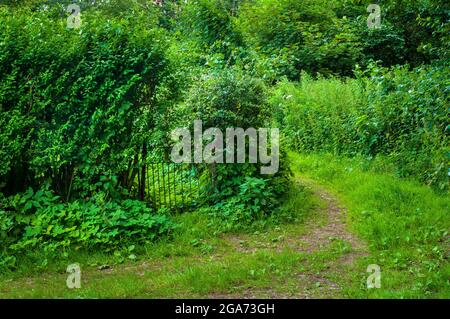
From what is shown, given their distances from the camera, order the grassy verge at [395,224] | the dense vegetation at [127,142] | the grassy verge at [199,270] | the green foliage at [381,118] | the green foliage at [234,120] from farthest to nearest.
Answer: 1. the green foliage at [381,118]
2. the green foliage at [234,120]
3. the dense vegetation at [127,142]
4. the grassy verge at [199,270]
5. the grassy verge at [395,224]

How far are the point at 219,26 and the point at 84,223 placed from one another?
951cm

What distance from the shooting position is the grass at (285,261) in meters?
5.44

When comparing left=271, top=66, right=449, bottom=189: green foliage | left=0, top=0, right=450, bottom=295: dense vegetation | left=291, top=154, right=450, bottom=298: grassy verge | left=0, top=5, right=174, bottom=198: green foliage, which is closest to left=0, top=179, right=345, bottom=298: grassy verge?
left=0, top=0, right=450, bottom=295: dense vegetation

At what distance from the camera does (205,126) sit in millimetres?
8109

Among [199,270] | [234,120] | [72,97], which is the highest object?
[72,97]

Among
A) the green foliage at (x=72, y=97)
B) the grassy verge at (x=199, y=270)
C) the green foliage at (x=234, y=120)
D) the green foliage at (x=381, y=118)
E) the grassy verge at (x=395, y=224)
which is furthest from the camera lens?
the green foliage at (x=381, y=118)

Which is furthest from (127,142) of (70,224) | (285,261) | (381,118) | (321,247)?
(381,118)

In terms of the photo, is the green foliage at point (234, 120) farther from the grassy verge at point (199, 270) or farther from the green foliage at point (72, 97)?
the green foliage at point (72, 97)

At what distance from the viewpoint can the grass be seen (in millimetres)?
5441

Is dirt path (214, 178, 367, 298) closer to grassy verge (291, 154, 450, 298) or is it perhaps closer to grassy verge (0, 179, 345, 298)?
grassy verge (0, 179, 345, 298)

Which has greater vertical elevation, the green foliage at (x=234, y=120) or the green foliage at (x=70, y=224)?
the green foliage at (x=234, y=120)

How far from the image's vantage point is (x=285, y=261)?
6164mm

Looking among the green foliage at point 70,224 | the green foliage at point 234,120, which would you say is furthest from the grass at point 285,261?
the green foliage at point 234,120

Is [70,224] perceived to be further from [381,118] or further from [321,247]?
[381,118]
